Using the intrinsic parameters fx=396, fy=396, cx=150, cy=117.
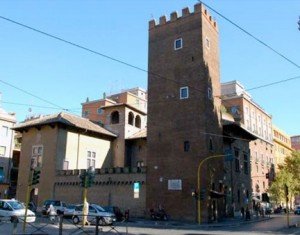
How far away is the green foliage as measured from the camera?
58.9 metres

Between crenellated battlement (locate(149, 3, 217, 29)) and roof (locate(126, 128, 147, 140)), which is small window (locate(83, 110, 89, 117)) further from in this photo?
crenellated battlement (locate(149, 3, 217, 29))

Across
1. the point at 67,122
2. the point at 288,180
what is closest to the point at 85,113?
the point at 67,122

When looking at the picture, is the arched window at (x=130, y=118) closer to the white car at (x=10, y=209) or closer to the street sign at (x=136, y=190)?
the street sign at (x=136, y=190)

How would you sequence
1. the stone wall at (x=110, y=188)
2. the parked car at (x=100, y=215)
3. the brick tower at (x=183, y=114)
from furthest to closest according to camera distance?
the stone wall at (x=110, y=188), the brick tower at (x=183, y=114), the parked car at (x=100, y=215)

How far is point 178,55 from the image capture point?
40.7m

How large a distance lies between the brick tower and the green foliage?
22.1 metres

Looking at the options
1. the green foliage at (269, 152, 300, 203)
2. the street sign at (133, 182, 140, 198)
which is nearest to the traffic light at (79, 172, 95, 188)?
the street sign at (133, 182, 140, 198)

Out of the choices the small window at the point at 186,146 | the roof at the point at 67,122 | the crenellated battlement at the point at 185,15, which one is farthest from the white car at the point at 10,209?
the crenellated battlement at the point at 185,15

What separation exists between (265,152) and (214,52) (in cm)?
3369

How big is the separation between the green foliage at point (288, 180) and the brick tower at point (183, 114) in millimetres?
22071

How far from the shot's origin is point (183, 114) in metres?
39.1

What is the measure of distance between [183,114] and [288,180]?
2833 centimetres

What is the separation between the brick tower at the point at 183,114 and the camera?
37.0m

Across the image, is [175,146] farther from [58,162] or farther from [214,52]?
[58,162]
